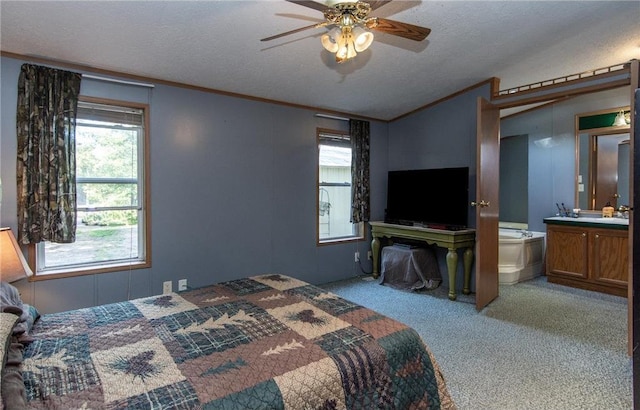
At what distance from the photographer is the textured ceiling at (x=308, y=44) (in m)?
2.16

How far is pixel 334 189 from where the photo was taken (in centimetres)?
446

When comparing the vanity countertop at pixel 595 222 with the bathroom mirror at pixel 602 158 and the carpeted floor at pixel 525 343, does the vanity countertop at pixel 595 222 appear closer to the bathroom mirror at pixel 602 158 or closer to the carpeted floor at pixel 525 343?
the bathroom mirror at pixel 602 158

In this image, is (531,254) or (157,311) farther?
(531,254)

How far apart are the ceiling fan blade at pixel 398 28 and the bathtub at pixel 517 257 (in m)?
3.33

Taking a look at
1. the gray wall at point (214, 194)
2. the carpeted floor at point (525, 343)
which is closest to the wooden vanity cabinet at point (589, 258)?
the carpeted floor at point (525, 343)

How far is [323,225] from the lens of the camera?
4.35 metres

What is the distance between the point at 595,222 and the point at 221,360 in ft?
14.5

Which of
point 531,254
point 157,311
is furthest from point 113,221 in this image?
point 531,254

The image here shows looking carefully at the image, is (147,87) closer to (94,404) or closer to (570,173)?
(94,404)

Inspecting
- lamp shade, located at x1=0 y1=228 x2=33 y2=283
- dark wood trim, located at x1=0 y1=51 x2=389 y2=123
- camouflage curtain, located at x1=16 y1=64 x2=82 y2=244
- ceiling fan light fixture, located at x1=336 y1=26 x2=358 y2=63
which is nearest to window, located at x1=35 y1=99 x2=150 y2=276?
camouflage curtain, located at x1=16 y1=64 x2=82 y2=244

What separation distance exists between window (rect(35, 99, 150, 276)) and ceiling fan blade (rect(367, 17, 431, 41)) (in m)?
2.16

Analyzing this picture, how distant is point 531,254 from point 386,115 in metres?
2.74

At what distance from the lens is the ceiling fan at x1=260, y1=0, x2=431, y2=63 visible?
68.3 inches

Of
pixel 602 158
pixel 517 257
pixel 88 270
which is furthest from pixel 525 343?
pixel 88 270
